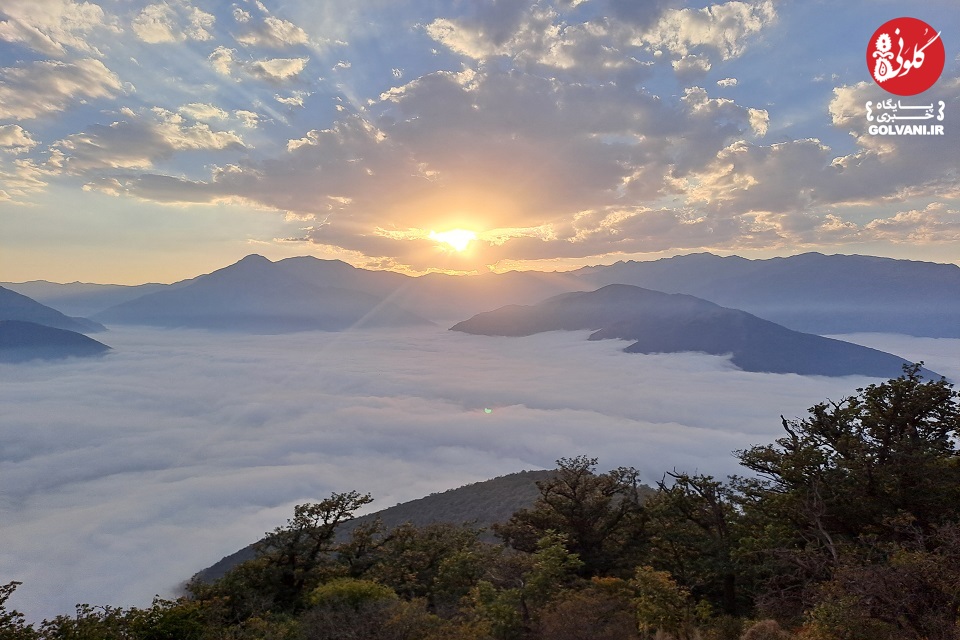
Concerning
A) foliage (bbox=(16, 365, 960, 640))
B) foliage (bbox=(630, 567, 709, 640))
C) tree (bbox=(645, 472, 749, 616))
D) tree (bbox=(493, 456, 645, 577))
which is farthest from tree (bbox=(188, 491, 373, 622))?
foliage (bbox=(630, 567, 709, 640))

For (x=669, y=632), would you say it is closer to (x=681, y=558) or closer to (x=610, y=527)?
(x=681, y=558)

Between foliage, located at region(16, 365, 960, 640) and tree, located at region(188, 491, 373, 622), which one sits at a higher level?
foliage, located at region(16, 365, 960, 640)

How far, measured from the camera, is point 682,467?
572ft

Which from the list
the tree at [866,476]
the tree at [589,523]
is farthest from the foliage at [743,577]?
the tree at [589,523]

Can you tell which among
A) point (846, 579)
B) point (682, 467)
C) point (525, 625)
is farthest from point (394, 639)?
point (682, 467)

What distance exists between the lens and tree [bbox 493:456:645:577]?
32.0 meters

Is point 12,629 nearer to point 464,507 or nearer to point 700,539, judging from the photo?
point 700,539

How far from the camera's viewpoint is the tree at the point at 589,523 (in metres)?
32.0

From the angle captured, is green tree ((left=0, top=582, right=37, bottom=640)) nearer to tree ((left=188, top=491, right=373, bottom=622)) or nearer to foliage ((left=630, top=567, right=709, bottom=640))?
tree ((left=188, top=491, right=373, bottom=622))

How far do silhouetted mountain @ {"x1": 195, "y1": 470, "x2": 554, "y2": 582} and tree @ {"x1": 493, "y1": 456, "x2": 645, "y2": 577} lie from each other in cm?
5259

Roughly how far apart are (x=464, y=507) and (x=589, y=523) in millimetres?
67766

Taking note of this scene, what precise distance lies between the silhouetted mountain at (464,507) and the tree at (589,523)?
5259 cm

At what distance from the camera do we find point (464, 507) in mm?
95875

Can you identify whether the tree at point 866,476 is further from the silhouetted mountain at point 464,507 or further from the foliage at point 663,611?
the silhouetted mountain at point 464,507
